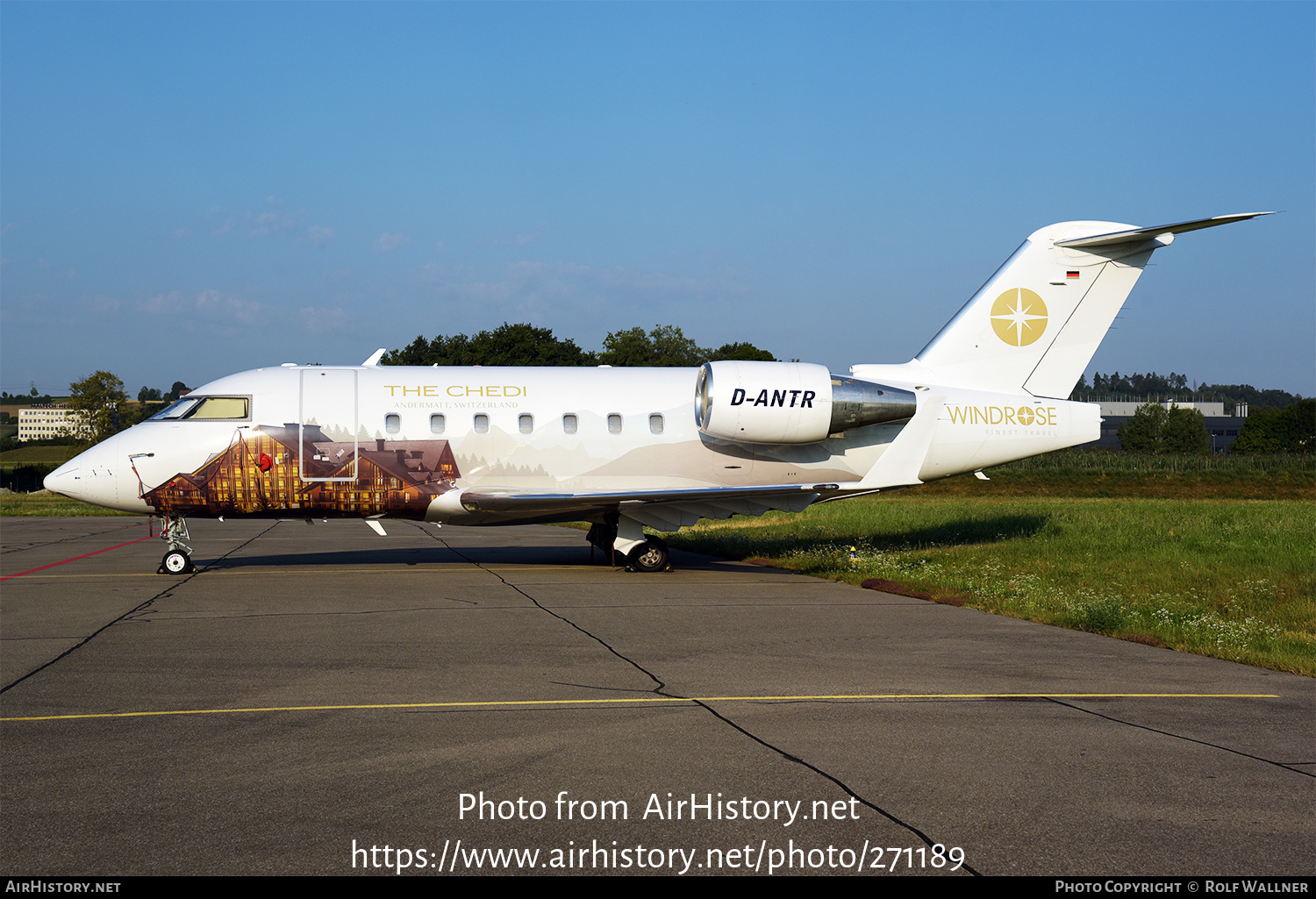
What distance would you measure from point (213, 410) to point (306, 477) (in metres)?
2.09

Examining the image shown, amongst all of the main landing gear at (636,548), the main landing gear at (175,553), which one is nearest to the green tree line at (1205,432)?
the main landing gear at (636,548)

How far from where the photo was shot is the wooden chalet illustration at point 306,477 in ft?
58.5

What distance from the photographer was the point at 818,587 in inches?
659

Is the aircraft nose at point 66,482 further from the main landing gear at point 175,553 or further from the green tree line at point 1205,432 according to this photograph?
the green tree line at point 1205,432

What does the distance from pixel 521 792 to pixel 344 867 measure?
127cm

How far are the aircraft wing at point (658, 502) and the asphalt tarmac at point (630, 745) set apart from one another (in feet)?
13.6

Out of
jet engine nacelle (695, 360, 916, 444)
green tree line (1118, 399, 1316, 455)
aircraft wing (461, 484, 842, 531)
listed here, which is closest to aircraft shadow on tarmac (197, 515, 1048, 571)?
aircraft wing (461, 484, 842, 531)

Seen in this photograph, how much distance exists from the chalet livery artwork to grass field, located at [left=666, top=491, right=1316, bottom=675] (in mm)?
2189

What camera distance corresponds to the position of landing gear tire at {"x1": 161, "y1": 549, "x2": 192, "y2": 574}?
60.1 feet

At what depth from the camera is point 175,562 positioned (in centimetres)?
1833

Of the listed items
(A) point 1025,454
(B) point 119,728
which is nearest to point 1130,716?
(B) point 119,728

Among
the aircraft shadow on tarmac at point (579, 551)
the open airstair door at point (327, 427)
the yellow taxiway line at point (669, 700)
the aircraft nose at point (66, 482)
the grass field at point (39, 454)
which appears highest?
the open airstair door at point (327, 427)

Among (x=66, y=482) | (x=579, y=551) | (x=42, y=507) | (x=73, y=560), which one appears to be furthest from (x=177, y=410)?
(x=42, y=507)

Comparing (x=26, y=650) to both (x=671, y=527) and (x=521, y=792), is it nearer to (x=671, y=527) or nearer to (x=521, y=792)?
(x=521, y=792)
